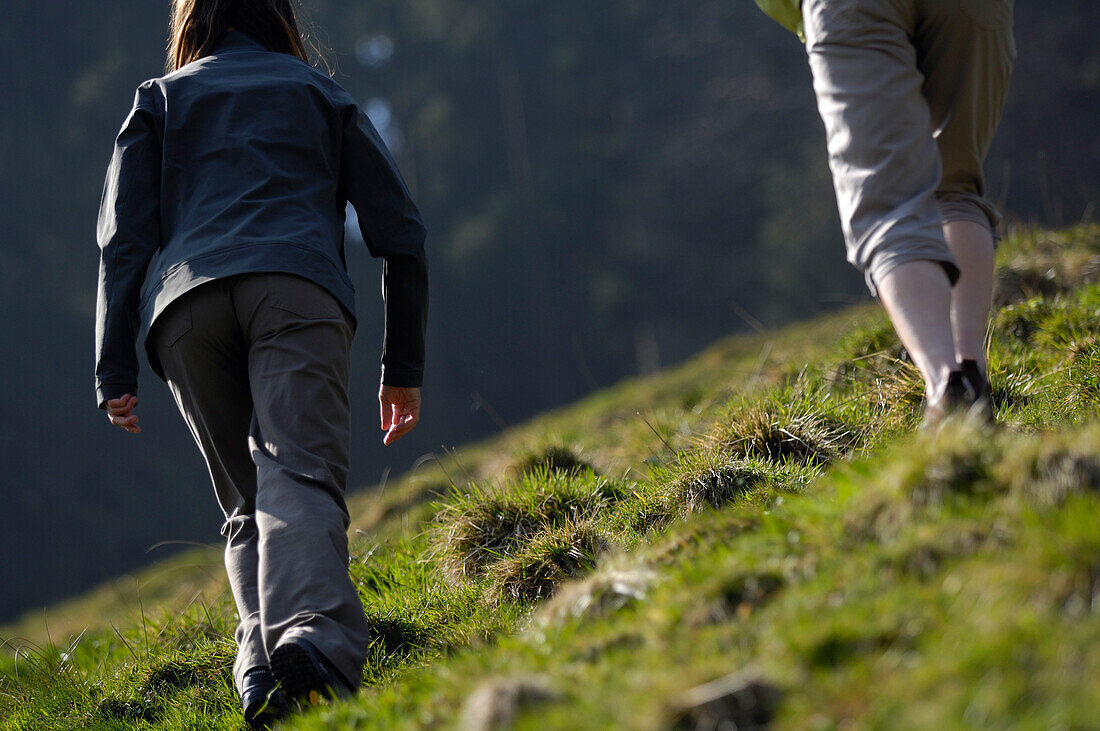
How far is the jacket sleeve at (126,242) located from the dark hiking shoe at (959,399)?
1974mm

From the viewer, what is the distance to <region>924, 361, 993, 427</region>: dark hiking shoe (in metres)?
1.91

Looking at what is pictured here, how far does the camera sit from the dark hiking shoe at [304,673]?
2.00 meters

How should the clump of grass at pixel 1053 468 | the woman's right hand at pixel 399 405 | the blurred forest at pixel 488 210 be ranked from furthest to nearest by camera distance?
the blurred forest at pixel 488 210
the woman's right hand at pixel 399 405
the clump of grass at pixel 1053 468

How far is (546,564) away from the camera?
274 centimetres

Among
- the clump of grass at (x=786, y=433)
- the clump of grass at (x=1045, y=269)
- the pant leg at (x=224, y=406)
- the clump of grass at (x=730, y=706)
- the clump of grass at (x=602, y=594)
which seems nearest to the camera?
the clump of grass at (x=730, y=706)

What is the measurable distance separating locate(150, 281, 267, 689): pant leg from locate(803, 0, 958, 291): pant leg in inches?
61.0

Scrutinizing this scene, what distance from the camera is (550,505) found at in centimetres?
313

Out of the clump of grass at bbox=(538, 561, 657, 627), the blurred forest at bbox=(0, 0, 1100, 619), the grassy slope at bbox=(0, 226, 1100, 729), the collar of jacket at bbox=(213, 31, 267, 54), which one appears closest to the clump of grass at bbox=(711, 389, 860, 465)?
the grassy slope at bbox=(0, 226, 1100, 729)

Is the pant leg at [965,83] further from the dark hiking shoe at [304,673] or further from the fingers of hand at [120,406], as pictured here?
the fingers of hand at [120,406]

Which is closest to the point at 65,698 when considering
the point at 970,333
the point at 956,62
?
the point at 970,333

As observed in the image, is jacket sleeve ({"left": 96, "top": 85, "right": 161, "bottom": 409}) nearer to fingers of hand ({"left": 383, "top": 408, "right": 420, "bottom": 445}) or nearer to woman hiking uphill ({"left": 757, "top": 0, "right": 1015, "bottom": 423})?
fingers of hand ({"left": 383, "top": 408, "right": 420, "bottom": 445})

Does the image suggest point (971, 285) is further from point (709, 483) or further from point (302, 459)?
point (302, 459)

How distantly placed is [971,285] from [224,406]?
1916mm

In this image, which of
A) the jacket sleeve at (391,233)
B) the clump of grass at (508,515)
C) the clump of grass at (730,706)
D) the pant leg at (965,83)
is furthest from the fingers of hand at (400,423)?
the clump of grass at (730,706)
